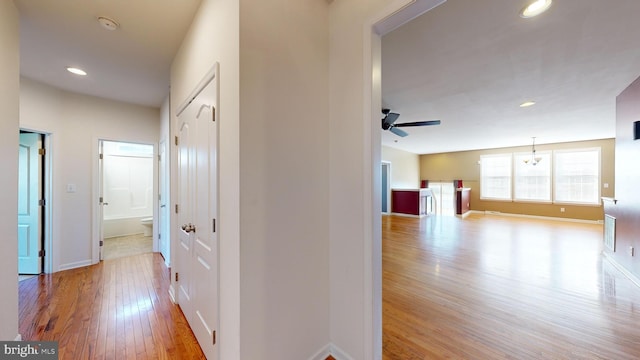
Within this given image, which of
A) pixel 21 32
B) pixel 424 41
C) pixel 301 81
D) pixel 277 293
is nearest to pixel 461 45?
pixel 424 41

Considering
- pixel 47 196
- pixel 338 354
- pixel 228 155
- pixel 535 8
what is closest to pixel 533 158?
pixel 535 8

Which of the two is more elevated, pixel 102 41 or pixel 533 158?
pixel 102 41

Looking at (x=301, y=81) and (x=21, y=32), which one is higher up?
(x=21, y=32)

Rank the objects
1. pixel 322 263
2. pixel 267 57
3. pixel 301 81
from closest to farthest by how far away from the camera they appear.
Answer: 1. pixel 267 57
2. pixel 301 81
3. pixel 322 263

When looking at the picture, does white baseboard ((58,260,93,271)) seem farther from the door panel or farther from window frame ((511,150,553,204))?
window frame ((511,150,553,204))

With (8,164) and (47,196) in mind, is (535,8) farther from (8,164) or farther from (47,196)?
(47,196)

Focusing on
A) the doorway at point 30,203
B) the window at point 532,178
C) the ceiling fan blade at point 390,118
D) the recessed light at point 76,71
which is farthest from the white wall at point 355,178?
the window at point 532,178

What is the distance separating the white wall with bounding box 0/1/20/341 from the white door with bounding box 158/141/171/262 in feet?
6.27

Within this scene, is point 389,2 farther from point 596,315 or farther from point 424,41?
point 596,315

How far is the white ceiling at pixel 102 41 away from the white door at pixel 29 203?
3.16ft

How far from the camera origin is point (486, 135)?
6.61 m

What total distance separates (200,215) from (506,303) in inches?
124

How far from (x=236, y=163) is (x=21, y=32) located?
272 centimetres

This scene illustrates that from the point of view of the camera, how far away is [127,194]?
18.8 feet
